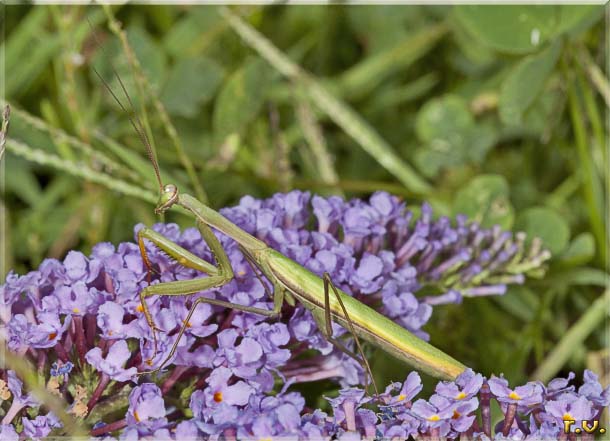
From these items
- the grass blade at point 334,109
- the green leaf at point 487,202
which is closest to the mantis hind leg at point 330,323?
the green leaf at point 487,202

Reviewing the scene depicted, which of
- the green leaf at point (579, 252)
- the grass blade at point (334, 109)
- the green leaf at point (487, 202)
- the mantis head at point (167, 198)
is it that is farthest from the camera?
the grass blade at point (334, 109)

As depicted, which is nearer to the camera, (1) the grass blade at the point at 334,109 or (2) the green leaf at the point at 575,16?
(2) the green leaf at the point at 575,16

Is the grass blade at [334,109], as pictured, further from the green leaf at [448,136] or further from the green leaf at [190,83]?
the green leaf at [190,83]

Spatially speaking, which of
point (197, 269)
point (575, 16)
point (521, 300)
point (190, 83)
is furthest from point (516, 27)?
point (197, 269)

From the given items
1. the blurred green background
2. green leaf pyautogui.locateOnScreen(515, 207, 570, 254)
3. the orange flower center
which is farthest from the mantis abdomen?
green leaf pyautogui.locateOnScreen(515, 207, 570, 254)

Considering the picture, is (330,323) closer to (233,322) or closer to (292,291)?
(292,291)

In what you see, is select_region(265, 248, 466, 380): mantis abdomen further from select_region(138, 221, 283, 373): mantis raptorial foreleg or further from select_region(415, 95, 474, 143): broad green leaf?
select_region(415, 95, 474, 143): broad green leaf
